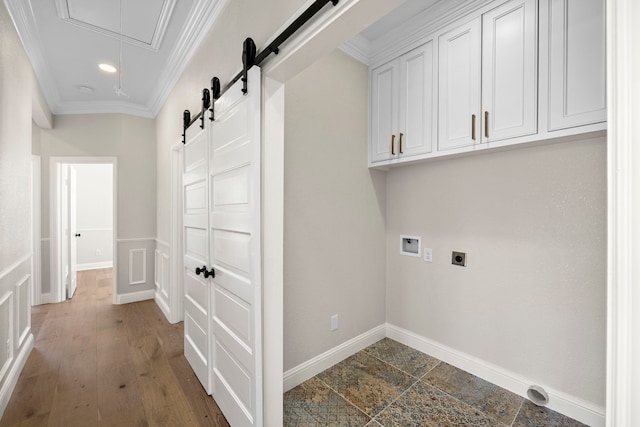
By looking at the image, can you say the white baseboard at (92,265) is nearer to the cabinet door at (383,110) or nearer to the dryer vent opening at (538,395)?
the cabinet door at (383,110)

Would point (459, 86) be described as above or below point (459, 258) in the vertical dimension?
above

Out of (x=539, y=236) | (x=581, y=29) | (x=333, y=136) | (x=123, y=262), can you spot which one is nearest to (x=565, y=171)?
(x=539, y=236)

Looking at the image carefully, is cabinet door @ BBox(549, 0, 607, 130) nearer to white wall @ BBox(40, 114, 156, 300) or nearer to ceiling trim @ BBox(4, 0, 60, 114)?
ceiling trim @ BBox(4, 0, 60, 114)

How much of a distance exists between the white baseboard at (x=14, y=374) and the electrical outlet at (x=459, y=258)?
10.4ft

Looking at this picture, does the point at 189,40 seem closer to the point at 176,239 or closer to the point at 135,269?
the point at 176,239

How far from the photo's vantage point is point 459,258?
2271mm

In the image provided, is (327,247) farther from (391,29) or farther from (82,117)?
(82,117)

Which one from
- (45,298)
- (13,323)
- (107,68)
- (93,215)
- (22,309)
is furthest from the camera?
(93,215)

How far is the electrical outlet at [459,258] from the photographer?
7.36 feet
